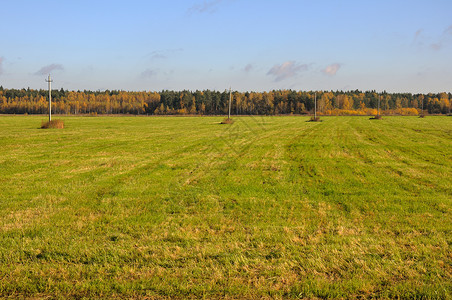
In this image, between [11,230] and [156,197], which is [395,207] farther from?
[11,230]

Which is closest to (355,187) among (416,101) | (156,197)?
(156,197)

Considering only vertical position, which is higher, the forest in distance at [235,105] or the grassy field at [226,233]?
the forest in distance at [235,105]

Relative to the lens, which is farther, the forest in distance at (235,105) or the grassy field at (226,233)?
the forest in distance at (235,105)

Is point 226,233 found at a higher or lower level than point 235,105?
lower

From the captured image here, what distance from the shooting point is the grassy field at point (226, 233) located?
4.26m

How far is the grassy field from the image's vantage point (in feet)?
14.0

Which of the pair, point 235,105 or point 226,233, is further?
point 235,105

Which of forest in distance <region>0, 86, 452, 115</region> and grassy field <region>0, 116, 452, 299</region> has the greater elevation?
forest in distance <region>0, 86, 452, 115</region>

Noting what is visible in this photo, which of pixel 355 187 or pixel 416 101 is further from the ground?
pixel 416 101

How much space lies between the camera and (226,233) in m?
6.04

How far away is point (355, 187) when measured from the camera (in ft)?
31.6

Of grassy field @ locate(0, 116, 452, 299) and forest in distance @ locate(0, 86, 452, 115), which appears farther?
forest in distance @ locate(0, 86, 452, 115)

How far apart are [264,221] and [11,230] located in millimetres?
5232

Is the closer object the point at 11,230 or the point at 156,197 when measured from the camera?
the point at 11,230
